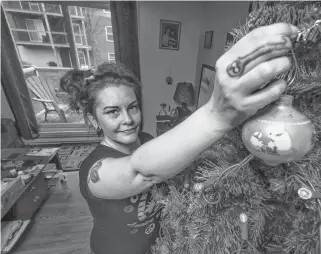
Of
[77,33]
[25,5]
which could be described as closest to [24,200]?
[77,33]

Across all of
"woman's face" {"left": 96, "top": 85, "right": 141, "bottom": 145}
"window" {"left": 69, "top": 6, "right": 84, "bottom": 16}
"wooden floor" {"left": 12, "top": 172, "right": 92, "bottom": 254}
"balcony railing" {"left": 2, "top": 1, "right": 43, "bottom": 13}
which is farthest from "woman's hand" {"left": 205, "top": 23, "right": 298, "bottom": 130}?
"balcony railing" {"left": 2, "top": 1, "right": 43, "bottom": 13}

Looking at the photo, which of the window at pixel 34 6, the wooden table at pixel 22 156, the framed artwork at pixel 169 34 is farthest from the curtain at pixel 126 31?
the wooden table at pixel 22 156

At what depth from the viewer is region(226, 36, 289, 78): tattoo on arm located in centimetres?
22

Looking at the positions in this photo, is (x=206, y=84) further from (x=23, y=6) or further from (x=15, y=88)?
(x=23, y=6)

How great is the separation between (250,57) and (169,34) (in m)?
2.38

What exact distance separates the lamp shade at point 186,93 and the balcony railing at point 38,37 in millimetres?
1804

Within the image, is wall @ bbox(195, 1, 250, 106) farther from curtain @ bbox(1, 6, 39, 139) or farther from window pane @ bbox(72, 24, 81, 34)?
curtain @ bbox(1, 6, 39, 139)

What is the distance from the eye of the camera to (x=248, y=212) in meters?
0.37

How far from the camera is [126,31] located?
222cm

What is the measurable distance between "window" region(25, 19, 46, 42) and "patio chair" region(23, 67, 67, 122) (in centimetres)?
44

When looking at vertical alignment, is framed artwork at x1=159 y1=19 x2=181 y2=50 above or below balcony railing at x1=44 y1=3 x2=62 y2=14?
below

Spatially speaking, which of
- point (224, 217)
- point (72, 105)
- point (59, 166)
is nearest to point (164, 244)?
point (224, 217)

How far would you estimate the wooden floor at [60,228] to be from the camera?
1506 millimetres

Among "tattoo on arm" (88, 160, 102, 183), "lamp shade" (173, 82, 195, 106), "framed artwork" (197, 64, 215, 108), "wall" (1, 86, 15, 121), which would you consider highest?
"tattoo on arm" (88, 160, 102, 183)
